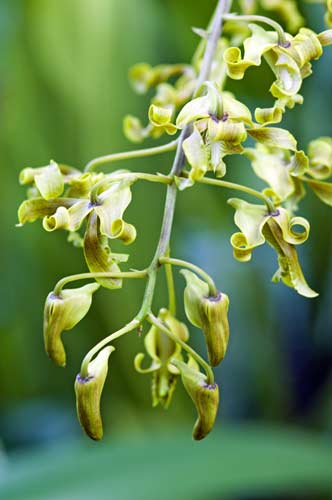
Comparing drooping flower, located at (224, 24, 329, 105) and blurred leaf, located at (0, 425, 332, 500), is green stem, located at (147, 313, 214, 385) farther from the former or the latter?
blurred leaf, located at (0, 425, 332, 500)

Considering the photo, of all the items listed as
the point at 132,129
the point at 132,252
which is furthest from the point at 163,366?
the point at 132,252

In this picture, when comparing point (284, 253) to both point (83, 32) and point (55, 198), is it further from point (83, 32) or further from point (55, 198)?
point (83, 32)

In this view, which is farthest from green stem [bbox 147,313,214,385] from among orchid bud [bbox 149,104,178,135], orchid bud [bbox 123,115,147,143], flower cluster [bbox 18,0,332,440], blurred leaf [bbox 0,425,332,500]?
blurred leaf [bbox 0,425,332,500]

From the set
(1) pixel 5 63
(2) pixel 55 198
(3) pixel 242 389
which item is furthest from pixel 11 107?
(2) pixel 55 198

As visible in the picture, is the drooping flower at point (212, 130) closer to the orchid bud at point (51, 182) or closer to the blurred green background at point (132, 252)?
the orchid bud at point (51, 182)

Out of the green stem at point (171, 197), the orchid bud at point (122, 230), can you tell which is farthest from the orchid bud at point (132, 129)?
the orchid bud at point (122, 230)

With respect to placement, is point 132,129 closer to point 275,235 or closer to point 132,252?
point 275,235

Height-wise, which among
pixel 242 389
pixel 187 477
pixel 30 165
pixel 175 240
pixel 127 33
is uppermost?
pixel 127 33
